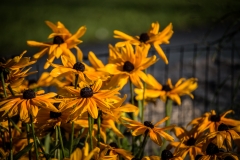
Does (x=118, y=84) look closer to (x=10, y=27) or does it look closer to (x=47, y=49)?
(x=47, y=49)

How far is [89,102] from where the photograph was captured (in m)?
1.72

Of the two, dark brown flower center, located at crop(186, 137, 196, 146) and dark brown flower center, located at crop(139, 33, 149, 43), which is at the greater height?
dark brown flower center, located at crop(139, 33, 149, 43)

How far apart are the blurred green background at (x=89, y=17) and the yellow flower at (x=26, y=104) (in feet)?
21.7

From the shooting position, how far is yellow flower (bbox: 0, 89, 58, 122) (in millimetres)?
1702

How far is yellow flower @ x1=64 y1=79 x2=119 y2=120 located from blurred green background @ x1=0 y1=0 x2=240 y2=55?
665 centimetres

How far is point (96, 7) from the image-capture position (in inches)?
445

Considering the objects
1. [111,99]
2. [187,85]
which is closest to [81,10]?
[187,85]

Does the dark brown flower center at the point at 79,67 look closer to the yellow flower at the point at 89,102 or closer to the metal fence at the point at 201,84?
the yellow flower at the point at 89,102

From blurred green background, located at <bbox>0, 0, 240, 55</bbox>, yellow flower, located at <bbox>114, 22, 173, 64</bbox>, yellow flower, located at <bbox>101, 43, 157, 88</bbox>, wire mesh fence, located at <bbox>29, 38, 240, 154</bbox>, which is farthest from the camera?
blurred green background, located at <bbox>0, 0, 240, 55</bbox>

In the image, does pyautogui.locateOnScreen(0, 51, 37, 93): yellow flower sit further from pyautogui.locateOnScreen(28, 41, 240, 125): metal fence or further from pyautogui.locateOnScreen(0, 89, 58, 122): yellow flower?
pyautogui.locateOnScreen(28, 41, 240, 125): metal fence

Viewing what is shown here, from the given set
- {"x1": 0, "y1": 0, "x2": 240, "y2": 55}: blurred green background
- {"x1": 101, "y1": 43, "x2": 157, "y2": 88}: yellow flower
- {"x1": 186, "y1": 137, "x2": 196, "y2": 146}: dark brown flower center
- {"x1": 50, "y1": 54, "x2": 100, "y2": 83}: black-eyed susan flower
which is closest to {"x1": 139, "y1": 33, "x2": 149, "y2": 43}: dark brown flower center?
{"x1": 101, "y1": 43, "x2": 157, "y2": 88}: yellow flower

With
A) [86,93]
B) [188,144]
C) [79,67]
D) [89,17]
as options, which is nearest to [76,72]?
[79,67]

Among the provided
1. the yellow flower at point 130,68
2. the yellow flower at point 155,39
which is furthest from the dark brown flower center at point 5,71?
the yellow flower at point 155,39

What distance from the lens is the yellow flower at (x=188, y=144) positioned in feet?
6.19
